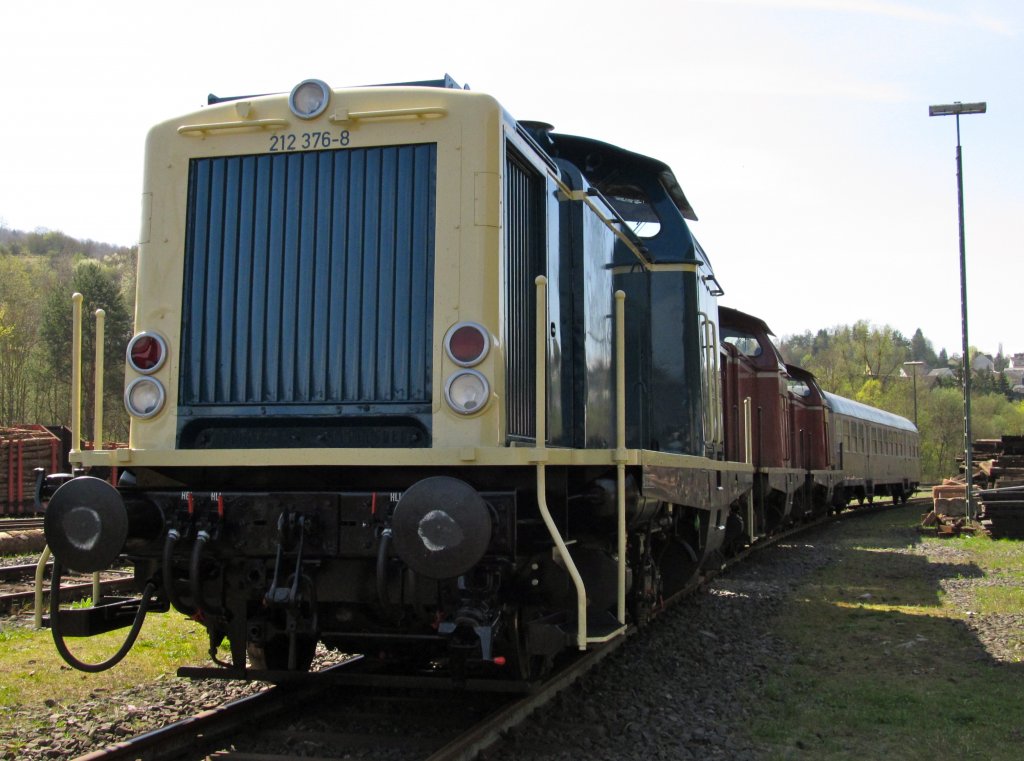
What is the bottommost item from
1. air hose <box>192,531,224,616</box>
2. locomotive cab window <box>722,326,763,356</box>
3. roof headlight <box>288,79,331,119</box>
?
air hose <box>192,531,224,616</box>

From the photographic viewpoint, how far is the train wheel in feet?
17.3

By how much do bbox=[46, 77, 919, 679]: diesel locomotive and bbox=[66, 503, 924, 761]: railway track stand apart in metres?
0.21

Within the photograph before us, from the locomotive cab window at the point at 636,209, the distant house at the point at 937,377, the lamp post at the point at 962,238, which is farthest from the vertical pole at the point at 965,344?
the distant house at the point at 937,377

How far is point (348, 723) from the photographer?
16.3ft

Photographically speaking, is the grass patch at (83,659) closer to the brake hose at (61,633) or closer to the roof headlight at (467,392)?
the brake hose at (61,633)

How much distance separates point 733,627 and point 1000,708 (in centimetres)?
270

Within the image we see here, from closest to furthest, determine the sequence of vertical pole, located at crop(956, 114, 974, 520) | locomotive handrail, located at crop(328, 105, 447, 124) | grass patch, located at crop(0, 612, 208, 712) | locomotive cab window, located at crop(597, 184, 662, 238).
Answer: locomotive handrail, located at crop(328, 105, 447, 124) → grass patch, located at crop(0, 612, 208, 712) → locomotive cab window, located at crop(597, 184, 662, 238) → vertical pole, located at crop(956, 114, 974, 520)

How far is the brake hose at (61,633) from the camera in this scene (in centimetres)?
438

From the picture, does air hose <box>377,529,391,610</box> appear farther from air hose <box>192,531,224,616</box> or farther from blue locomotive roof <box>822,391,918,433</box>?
blue locomotive roof <box>822,391,918,433</box>

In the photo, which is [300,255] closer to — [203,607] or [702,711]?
[203,607]

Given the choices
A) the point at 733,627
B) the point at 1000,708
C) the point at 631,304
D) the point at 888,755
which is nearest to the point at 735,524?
the point at 733,627

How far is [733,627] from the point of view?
8.14 m

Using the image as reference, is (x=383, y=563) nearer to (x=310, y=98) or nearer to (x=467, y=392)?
(x=467, y=392)

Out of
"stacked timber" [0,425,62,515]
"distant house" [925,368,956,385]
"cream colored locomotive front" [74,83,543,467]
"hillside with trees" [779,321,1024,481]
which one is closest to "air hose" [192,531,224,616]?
"cream colored locomotive front" [74,83,543,467]
